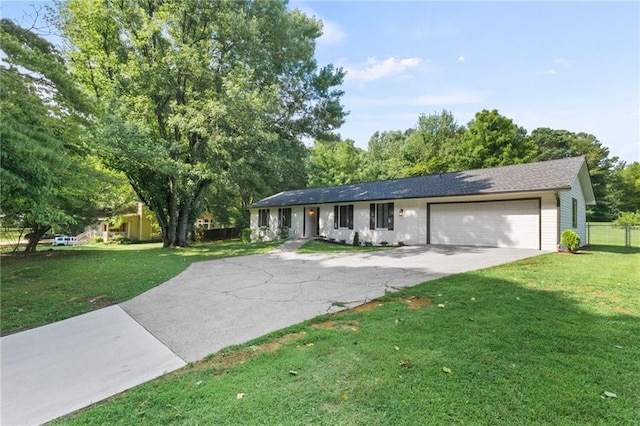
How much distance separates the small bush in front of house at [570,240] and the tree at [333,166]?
2355cm

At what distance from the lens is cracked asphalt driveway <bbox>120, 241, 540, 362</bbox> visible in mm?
4215

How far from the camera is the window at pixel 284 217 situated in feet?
70.5

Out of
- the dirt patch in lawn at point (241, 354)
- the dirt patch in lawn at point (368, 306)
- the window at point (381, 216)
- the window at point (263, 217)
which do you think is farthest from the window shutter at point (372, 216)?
the dirt patch in lawn at point (241, 354)

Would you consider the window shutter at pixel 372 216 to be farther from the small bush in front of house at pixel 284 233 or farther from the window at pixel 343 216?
the small bush in front of house at pixel 284 233

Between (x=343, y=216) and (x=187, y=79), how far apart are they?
36.0 feet

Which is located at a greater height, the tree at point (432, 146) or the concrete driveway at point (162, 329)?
the tree at point (432, 146)

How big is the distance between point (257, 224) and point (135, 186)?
903 centimetres

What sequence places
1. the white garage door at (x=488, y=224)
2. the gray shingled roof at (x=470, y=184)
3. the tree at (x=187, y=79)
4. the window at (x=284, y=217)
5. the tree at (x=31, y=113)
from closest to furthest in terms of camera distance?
the tree at (x=31, y=113), the gray shingled roof at (x=470, y=184), the white garage door at (x=488, y=224), the tree at (x=187, y=79), the window at (x=284, y=217)

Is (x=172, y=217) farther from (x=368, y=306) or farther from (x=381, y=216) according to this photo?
(x=368, y=306)

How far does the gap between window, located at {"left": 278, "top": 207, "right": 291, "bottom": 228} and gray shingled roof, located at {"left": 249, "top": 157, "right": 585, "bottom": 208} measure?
90 cm

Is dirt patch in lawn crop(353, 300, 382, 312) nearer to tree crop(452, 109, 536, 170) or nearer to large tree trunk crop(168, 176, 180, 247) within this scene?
large tree trunk crop(168, 176, 180, 247)

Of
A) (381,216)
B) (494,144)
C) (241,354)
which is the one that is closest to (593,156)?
(494,144)

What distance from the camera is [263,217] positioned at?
930 inches

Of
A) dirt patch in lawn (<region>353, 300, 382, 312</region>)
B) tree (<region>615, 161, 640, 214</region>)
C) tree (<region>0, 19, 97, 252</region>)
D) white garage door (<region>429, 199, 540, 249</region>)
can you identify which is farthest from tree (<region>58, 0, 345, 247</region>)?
tree (<region>615, 161, 640, 214</region>)
